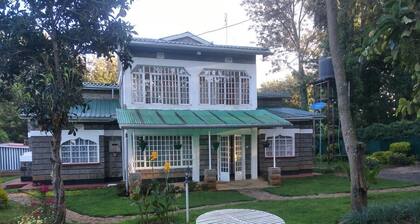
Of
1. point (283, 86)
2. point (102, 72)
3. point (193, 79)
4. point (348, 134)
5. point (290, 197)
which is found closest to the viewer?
point (348, 134)

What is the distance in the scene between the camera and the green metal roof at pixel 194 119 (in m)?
15.1

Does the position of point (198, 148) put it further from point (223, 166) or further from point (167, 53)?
point (167, 53)

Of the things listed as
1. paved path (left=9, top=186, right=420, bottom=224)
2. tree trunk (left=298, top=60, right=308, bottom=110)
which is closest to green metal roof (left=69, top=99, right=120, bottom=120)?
paved path (left=9, top=186, right=420, bottom=224)

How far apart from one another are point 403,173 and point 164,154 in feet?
36.7

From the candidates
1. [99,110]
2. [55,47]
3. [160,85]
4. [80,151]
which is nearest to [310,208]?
[55,47]

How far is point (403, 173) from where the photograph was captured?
18.8m

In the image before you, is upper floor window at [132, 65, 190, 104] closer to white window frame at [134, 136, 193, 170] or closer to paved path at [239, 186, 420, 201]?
white window frame at [134, 136, 193, 170]

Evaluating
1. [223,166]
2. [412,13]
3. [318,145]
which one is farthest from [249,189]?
[318,145]

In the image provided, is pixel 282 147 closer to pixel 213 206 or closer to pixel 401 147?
pixel 213 206

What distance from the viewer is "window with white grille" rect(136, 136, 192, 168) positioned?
16.9m

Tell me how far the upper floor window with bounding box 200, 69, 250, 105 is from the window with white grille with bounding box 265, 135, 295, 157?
93.5 inches

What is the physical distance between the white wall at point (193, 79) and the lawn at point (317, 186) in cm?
422

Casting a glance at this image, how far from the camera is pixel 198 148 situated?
1759cm

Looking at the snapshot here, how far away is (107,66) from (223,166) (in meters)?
23.8
